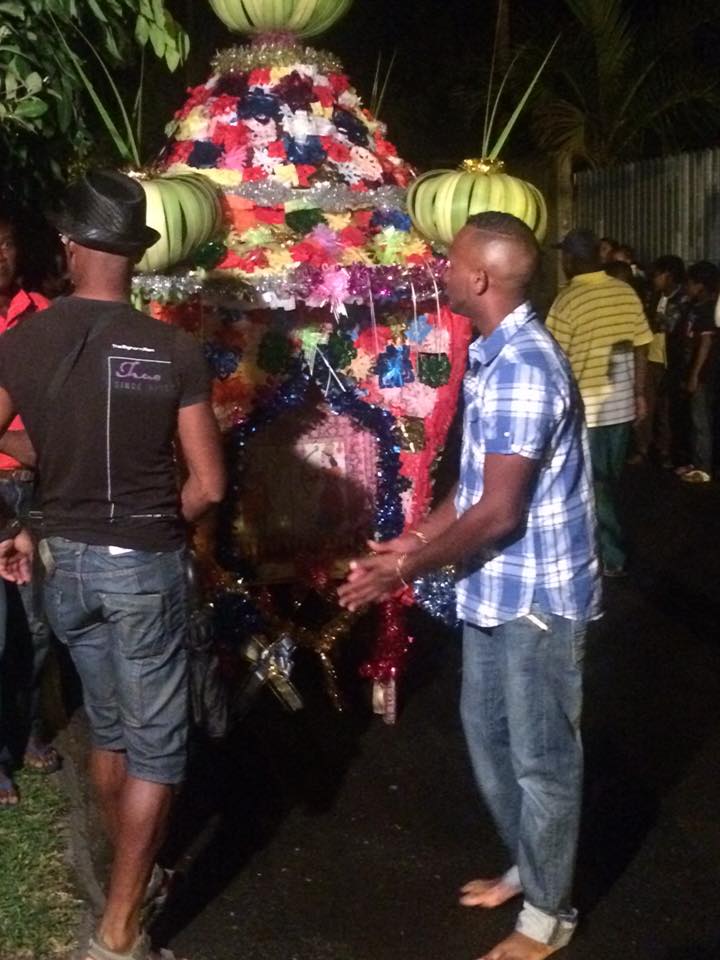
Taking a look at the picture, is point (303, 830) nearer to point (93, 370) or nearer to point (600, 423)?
point (93, 370)

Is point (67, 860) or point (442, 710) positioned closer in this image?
point (67, 860)

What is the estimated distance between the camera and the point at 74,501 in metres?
3.41

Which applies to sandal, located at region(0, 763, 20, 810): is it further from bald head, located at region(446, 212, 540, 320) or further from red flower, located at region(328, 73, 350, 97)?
red flower, located at region(328, 73, 350, 97)

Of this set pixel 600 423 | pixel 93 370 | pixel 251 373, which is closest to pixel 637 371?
pixel 600 423

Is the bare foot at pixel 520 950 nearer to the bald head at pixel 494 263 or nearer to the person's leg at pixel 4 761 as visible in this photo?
the bald head at pixel 494 263

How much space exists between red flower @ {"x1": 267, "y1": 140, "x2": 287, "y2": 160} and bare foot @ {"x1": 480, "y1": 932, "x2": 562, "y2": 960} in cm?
286

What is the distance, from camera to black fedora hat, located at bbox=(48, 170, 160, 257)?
3367 millimetres

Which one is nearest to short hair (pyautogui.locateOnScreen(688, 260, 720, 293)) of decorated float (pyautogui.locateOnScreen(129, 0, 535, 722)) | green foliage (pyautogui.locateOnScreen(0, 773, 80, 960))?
decorated float (pyautogui.locateOnScreen(129, 0, 535, 722))

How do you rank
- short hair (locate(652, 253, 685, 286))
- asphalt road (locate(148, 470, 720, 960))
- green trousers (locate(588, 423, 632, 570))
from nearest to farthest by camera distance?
asphalt road (locate(148, 470, 720, 960)) < green trousers (locate(588, 423, 632, 570)) < short hair (locate(652, 253, 685, 286))

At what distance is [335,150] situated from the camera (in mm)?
5102

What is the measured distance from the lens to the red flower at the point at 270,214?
4.91 metres

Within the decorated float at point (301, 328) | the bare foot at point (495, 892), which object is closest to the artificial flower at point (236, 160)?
the decorated float at point (301, 328)

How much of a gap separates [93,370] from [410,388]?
6.93 feet

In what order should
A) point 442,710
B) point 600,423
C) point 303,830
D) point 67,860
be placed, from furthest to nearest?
point 600,423 → point 442,710 → point 303,830 → point 67,860
